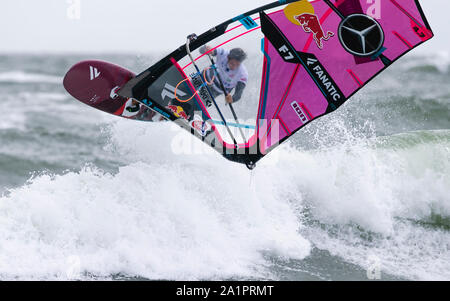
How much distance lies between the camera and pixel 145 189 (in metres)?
5.96

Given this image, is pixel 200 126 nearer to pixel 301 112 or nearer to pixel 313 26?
pixel 301 112

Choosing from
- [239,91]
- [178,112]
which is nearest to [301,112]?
[239,91]

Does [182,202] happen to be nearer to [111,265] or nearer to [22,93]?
[111,265]

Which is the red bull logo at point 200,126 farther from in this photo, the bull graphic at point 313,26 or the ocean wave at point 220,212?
the bull graphic at point 313,26

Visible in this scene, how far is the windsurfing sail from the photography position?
206 inches

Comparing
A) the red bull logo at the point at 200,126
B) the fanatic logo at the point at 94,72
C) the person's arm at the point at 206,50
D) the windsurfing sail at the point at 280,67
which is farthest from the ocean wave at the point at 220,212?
the person's arm at the point at 206,50

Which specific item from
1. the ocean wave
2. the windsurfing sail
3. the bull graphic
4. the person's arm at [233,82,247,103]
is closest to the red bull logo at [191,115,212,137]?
the windsurfing sail

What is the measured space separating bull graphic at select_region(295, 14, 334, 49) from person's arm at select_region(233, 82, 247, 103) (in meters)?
0.97

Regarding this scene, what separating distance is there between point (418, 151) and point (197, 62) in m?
A: 4.33

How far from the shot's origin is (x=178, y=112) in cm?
604

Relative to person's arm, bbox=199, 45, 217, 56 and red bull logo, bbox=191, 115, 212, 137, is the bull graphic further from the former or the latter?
red bull logo, bbox=191, 115, 212, 137

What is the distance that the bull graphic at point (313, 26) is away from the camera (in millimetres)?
5320
